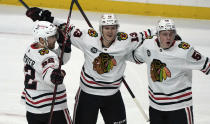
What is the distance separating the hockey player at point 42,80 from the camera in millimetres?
2215

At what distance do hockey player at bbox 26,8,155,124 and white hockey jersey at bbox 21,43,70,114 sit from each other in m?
0.23

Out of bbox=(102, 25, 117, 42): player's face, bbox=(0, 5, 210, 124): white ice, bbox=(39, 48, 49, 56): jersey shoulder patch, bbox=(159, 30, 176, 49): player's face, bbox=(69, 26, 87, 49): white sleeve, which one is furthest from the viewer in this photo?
bbox=(0, 5, 210, 124): white ice

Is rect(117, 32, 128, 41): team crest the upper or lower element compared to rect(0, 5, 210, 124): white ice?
upper

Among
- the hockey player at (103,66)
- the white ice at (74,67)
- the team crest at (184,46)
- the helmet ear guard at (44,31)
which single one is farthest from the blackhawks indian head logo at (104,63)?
the white ice at (74,67)

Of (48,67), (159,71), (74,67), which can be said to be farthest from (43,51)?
(74,67)

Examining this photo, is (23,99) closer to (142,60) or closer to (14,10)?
(142,60)

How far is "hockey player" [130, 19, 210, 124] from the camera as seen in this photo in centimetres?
236

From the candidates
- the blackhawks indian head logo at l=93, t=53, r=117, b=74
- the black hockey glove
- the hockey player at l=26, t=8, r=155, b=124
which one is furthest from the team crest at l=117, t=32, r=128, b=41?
the black hockey glove

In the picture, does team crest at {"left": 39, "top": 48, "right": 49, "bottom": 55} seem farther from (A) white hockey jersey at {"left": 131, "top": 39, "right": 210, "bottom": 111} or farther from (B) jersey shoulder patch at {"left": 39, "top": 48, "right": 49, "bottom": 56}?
(A) white hockey jersey at {"left": 131, "top": 39, "right": 210, "bottom": 111}

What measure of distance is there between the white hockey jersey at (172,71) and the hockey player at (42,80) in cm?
63

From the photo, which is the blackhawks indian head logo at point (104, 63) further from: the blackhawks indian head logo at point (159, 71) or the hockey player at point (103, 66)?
the blackhawks indian head logo at point (159, 71)

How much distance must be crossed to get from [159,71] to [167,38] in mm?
227

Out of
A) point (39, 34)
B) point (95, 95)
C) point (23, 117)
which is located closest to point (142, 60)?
point (95, 95)

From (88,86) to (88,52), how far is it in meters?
0.25
